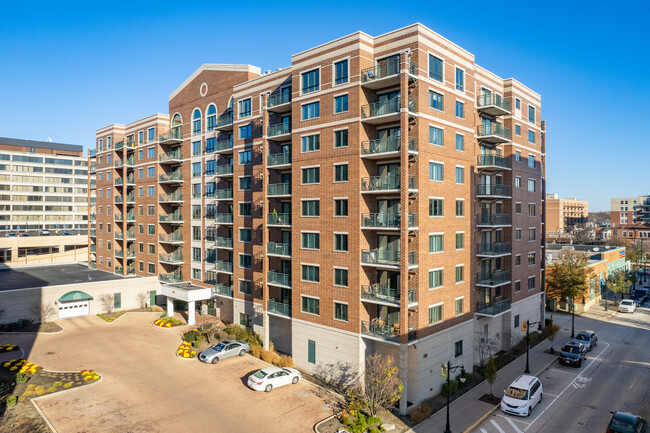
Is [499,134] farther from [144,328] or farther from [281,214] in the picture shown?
[144,328]

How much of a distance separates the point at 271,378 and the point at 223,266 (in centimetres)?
1786

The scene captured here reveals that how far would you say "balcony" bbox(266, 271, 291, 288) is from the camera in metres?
34.3

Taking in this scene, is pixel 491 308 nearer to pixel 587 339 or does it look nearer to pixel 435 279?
pixel 435 279

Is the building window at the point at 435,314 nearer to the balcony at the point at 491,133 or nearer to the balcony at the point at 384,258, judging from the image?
the balcony at the point at 384,258

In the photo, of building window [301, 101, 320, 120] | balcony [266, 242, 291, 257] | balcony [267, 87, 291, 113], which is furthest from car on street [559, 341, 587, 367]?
balcony [267, 87, 291, 113]

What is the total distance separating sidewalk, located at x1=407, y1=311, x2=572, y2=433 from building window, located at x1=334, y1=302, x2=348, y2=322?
27.5ft

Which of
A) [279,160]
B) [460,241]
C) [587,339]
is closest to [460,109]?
[460,241]

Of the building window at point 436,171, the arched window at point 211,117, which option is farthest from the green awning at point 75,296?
the building window at point 436,171

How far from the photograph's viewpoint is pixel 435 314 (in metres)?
29.0

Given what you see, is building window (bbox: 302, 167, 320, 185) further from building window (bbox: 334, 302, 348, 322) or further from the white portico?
the white portico

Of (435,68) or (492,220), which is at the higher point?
(435,68)

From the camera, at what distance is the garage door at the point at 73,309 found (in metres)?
46.1

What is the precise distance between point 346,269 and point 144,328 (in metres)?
26.8

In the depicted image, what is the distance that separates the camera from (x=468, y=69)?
105 feet
